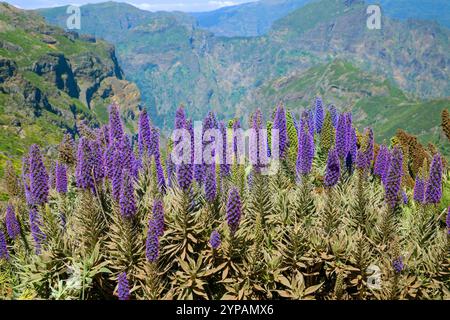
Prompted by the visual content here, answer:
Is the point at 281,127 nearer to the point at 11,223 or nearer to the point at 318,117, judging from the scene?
the point at 318,117

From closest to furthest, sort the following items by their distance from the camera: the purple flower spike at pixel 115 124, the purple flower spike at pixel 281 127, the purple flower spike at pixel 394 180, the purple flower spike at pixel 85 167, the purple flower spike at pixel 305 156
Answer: the purple flower spike at pixel 85 167 → the purple flower spike at pixel 394 180 → the purple flower spike at pixel 115 124 → the purple flower spike at pixel 305 156 → the purple flower spike at pixel 281 127

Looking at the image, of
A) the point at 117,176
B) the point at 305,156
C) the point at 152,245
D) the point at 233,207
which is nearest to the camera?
the point at 152,245

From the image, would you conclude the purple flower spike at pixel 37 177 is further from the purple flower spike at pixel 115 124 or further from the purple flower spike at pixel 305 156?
the purple flower spike at pixel 305 156

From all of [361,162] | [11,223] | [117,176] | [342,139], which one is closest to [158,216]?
[117,176]

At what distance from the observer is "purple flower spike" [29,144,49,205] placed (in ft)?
25.4

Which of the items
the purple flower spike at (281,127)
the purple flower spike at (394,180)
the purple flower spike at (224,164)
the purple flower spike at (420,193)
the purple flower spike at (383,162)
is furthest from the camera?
the purple flower spike at (281,127)

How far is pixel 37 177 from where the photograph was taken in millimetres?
7820

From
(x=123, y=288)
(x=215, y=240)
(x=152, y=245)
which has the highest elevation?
(x=152, y=245)

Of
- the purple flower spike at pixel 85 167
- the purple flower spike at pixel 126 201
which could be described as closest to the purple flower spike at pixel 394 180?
the purple flower spike at pixel 126 201

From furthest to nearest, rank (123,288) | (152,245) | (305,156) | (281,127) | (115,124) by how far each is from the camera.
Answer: (281,127), (305,156), (115,124), (152,245), (123,288)

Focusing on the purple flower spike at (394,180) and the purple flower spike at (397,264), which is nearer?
the purple flower spike at (397,264)

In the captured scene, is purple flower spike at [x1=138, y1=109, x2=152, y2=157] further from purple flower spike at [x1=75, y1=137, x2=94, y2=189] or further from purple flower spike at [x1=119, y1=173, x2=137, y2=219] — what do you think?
purple flower spike at [x1=119, y1=173, x2=137, y2=219]

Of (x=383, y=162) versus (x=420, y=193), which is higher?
(x=383, y=162)

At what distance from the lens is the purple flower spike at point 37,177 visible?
7742 mm
